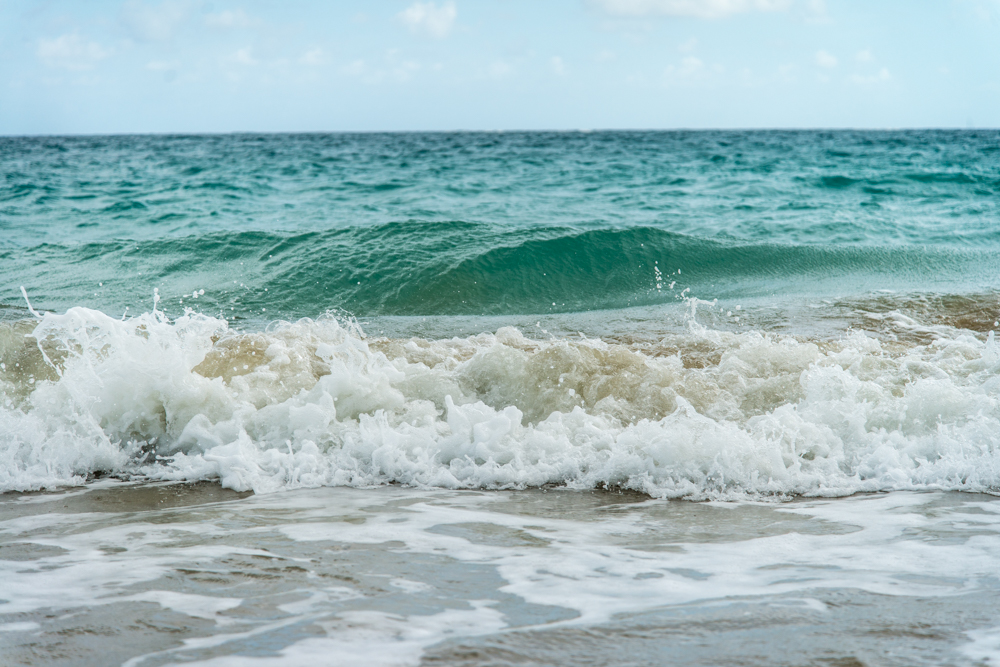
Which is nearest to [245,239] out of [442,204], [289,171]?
[442,204]

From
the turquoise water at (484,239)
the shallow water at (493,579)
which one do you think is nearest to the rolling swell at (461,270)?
the turquoise water at (484,239)

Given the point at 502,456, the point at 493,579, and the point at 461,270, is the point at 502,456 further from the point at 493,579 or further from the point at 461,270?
the point at 461,270

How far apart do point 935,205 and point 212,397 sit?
14816 mm

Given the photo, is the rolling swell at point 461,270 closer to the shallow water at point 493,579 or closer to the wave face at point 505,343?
the wave face at point 505,343

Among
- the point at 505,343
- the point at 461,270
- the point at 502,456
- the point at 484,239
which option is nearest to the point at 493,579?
the point at 502,456

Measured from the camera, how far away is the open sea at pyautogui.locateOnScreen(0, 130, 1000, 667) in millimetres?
2453

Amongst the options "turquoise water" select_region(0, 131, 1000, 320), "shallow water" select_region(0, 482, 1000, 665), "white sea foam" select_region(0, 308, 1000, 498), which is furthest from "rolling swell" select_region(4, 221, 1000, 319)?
"shallow water" select_region(0, 482, 1000, 665)

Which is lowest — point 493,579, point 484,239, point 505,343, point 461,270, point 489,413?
point 493,579

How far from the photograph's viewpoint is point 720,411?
4.77 meters

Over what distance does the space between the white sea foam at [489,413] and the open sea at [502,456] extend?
21 mm

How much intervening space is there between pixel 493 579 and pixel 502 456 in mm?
1467

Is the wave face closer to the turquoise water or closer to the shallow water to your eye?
the turquoise water

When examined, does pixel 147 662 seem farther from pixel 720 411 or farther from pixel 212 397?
pixel 720 411

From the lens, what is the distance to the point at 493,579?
2809mm
